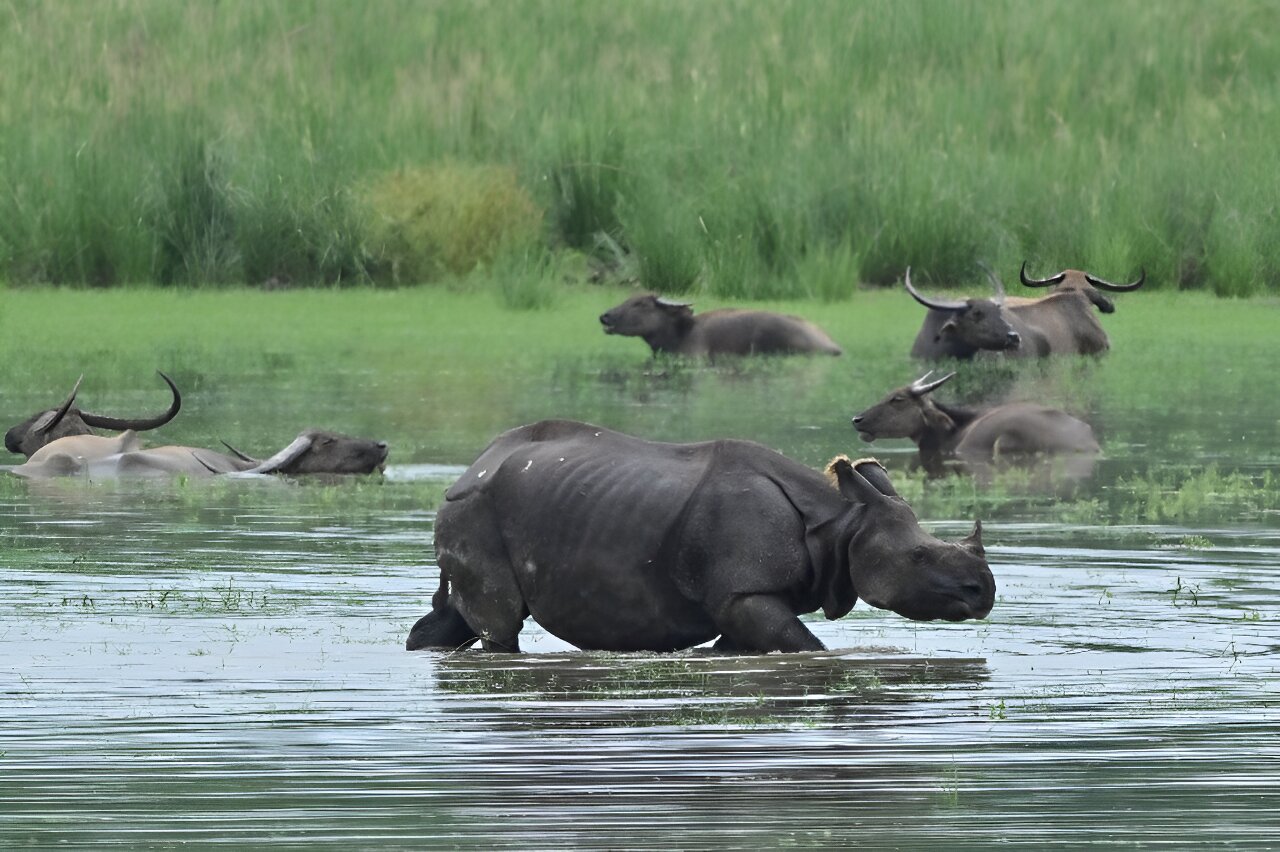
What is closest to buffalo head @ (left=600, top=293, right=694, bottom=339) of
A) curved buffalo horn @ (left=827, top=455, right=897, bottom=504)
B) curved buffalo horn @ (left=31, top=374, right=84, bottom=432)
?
curved buffalo horn @ (left=31, top=374, right=84, bottom=432)

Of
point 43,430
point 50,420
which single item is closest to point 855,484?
point 50,420

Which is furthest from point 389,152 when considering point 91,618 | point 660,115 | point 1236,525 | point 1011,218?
point 91,618

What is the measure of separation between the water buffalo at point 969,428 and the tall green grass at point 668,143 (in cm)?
929

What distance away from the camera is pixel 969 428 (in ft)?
55.0

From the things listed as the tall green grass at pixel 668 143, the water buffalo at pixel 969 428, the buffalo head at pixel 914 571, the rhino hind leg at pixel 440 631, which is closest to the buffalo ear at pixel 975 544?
the buffalo head at pixel 914 571

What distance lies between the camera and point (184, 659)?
344 inches

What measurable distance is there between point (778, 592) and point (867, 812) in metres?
2.45

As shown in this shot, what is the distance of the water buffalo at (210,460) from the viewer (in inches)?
586

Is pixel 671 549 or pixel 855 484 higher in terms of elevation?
pixel 855 484

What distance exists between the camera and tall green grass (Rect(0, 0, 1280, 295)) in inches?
1062

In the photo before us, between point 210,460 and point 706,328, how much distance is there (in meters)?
9.08


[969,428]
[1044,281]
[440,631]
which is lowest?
[1044,281]

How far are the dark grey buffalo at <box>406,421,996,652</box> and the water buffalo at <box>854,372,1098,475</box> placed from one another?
23.1ft

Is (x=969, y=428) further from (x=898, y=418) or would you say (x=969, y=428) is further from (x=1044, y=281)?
(x=1044, y=281)
